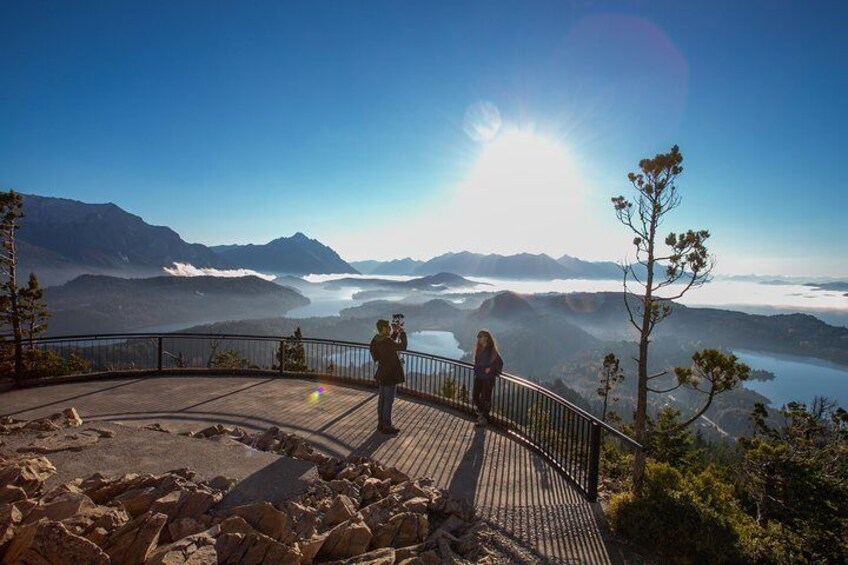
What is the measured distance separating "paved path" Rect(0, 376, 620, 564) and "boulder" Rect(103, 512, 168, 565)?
316cm

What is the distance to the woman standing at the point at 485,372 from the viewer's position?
807 centimetres

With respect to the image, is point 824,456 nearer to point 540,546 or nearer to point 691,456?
point 691,456

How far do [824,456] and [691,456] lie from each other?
6.54m

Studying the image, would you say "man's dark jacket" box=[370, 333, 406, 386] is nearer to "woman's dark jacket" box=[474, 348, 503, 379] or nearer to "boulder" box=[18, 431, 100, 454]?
"woman's dark jacket" box=[474, 348, 503, 379]

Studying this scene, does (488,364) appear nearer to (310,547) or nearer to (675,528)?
(675,528)

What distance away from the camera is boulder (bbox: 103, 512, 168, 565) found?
3362 mm

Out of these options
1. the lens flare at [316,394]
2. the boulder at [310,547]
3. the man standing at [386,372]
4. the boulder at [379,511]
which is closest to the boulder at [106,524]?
the boulder at [310,547]

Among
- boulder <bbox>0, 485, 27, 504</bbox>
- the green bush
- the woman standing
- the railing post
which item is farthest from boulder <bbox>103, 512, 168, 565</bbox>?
the woman standing

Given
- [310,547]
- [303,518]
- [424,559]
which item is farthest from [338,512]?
[424,559]

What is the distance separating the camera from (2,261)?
1429 centimetres

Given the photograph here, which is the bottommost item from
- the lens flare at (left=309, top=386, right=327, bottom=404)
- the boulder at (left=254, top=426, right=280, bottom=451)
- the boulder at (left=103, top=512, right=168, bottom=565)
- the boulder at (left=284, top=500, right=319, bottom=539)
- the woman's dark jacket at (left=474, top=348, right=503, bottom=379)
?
the lens flare at (left=309, top=386, right=327, bottom=404)

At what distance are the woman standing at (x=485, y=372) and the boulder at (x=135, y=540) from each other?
18.7 ft

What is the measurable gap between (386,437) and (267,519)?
3.45m

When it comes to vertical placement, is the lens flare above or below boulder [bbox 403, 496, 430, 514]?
below
